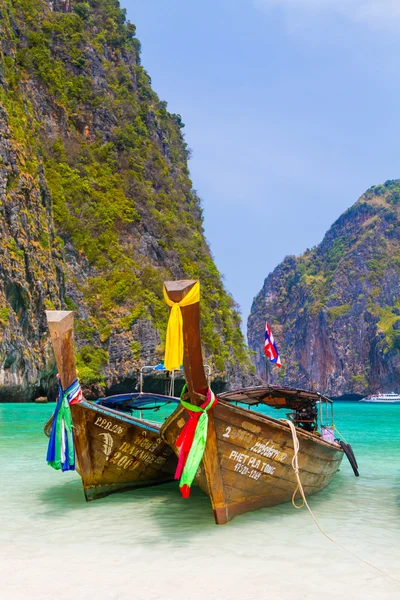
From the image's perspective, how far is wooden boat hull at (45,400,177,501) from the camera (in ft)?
27.7

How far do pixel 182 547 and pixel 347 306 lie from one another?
128 metres

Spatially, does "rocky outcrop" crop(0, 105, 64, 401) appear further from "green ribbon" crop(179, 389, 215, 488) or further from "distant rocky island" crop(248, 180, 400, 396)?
"distant rocky island" crop(248, 180, 400, 396)

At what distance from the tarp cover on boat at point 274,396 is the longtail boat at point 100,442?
1707 millimetres

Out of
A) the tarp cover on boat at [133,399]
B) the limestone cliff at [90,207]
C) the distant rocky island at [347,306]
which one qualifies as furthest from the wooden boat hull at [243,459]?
the distant rocky island at [347,306]

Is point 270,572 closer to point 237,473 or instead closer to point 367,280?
point 237,473

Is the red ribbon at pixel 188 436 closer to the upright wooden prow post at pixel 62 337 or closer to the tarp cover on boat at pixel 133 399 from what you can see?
the upright wooden prow post at pixel 62 337

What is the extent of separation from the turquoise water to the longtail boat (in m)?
0.29

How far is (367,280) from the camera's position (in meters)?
130

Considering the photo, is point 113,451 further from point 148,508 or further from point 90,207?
point 90,207

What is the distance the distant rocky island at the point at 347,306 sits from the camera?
377 feet

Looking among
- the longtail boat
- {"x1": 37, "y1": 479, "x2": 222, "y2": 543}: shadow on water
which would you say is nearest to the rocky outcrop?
{"x1": 37, "y1": 479, "x2": 222, "y2": 543}: shadow on water

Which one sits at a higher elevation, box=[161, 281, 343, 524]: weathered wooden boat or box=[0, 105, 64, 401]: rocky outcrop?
box=[0, 105, 64, 401]: rocky outcrop

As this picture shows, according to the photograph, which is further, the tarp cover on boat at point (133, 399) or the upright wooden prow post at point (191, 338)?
the tarp cover on boat at point (133, 399)

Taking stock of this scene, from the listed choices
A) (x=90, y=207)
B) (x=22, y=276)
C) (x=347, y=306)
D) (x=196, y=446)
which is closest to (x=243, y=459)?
(x=196, y=446)
